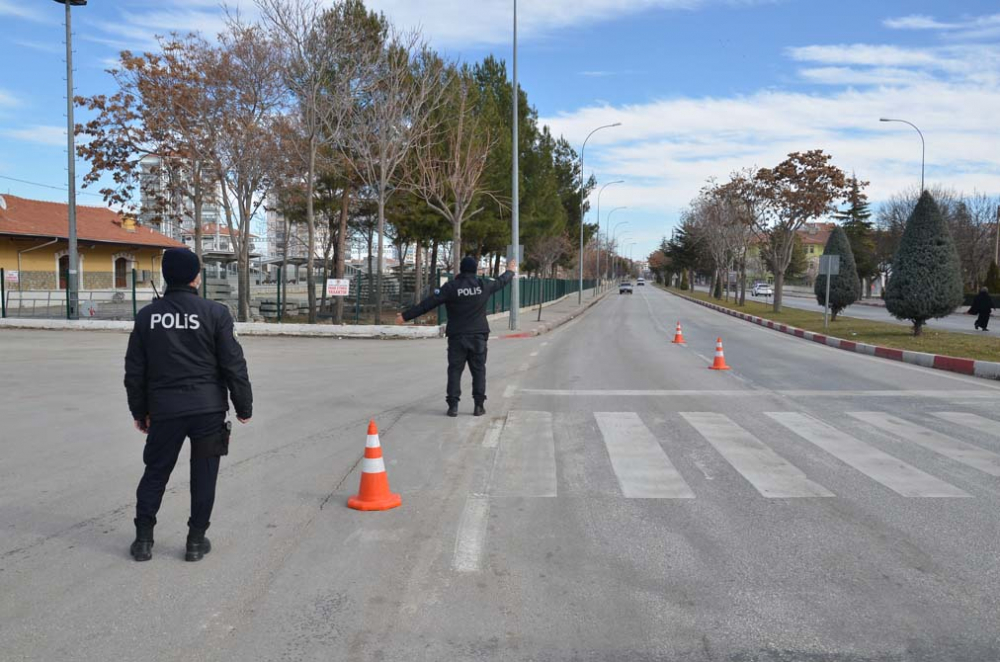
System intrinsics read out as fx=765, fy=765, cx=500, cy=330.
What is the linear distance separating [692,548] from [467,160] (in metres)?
23.6

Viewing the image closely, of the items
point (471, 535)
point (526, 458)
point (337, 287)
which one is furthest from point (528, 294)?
point (471, 535)

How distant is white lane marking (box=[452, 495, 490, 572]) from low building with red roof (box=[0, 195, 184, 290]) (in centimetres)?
3366

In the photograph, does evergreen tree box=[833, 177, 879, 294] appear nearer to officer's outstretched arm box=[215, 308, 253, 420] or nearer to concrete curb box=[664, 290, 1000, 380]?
concrete curb box=[664, 290, 1000, 380]

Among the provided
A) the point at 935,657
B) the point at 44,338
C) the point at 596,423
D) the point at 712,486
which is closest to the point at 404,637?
the point at 935,657

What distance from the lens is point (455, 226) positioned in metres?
28.5

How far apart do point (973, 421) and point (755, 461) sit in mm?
3707

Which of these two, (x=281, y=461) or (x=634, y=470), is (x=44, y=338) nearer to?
(x=281, y=461)

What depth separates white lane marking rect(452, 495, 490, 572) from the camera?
14.3 feet

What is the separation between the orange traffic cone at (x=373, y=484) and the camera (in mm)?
5352

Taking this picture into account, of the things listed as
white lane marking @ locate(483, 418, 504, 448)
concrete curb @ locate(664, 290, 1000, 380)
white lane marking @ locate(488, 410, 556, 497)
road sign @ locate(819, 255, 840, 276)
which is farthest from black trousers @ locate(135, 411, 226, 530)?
road sign @ locate(819, 255, 840, 276)

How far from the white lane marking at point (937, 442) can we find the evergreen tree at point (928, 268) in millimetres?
12176

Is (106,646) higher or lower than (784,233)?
lower

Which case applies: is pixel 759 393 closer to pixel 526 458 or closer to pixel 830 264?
pixel 526 458

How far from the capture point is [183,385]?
4.20 metres
